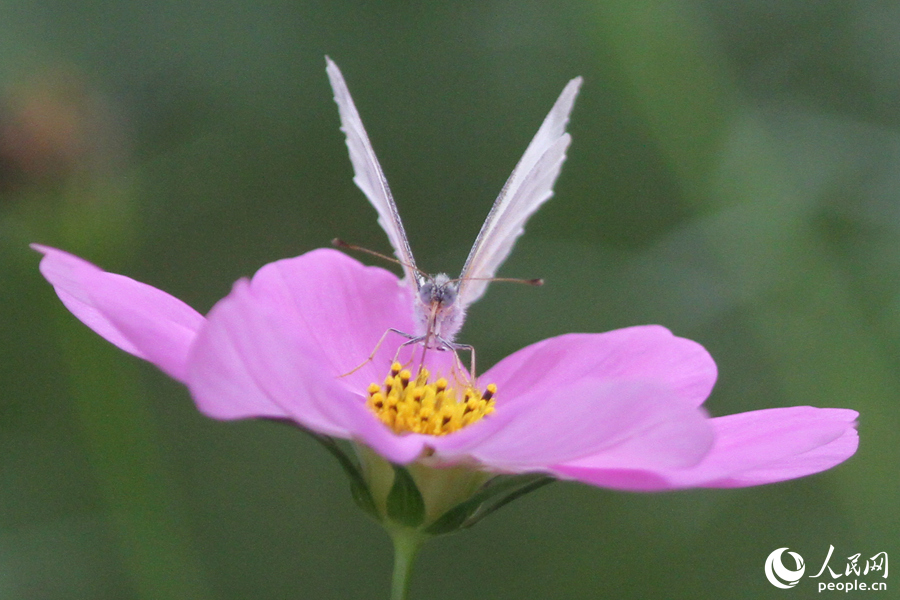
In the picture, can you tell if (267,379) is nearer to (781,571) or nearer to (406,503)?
(406,503)

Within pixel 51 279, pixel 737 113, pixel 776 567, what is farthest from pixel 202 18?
pixel 776 567

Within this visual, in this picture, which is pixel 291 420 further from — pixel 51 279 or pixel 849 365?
pixel 849 365

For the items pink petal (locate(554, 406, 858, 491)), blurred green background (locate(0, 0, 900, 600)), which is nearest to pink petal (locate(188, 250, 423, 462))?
pink petal (locate(554, 406, 858, 491))

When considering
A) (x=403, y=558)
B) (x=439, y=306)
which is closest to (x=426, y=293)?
(x=439, y=306)

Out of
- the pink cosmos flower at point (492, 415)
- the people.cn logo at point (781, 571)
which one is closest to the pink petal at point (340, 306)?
the pink cosmos flower at point (492, 415)

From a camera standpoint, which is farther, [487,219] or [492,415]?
[487,219]

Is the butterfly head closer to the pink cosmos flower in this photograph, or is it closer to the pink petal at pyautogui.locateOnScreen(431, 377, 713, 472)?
the pink cosmos flower
